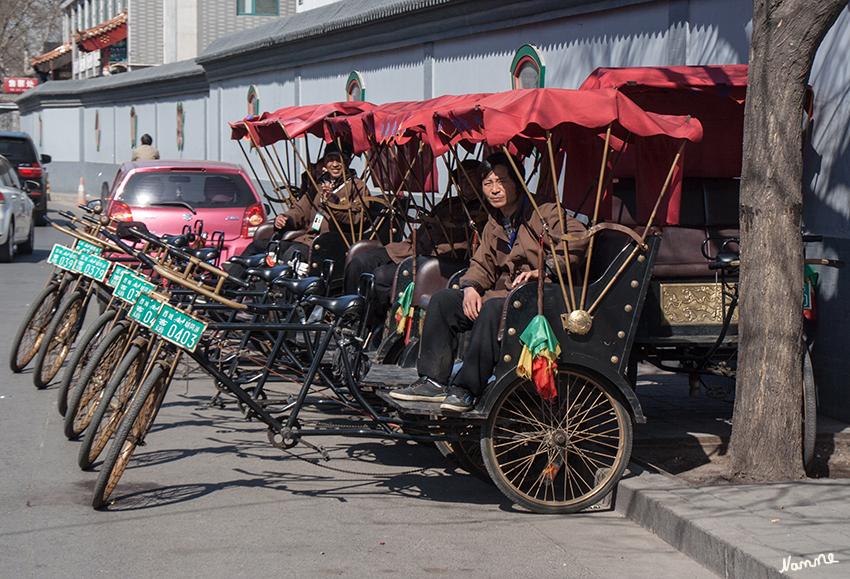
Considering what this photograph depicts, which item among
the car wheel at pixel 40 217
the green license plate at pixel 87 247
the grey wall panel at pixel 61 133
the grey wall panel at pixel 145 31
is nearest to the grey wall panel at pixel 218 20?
the grey wall panel at pixel 145 31

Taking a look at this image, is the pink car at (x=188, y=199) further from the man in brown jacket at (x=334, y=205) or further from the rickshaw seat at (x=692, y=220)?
the rickshaw seat at (x=692, y=220)

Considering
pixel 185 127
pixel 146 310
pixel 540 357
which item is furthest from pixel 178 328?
pixel 185 127

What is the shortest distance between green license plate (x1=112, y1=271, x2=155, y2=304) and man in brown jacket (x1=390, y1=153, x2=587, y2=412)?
1.38 m

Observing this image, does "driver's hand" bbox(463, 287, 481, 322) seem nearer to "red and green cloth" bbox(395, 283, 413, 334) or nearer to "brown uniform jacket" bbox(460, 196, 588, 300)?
"brown uniform jacket" bbox(460, 196, 588, 300)

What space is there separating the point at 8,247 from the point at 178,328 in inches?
491

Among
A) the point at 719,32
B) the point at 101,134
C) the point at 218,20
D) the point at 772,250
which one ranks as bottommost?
the point at 772,250

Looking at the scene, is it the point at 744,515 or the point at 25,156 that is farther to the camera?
the point at 25,156

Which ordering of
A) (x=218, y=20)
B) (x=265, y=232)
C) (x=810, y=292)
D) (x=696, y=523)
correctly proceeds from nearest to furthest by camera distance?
(x=696, y=523)
(x=810, y=292)
(x=265, y=232)
(x=218, y=20)

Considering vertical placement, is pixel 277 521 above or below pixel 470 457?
below

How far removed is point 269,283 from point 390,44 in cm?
920

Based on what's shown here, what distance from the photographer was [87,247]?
682 cm

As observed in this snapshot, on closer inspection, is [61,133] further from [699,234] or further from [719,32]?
[699,234]

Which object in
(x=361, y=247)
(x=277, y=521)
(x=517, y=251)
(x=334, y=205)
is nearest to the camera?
(x=277, y=521)

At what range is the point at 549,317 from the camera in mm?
5141
